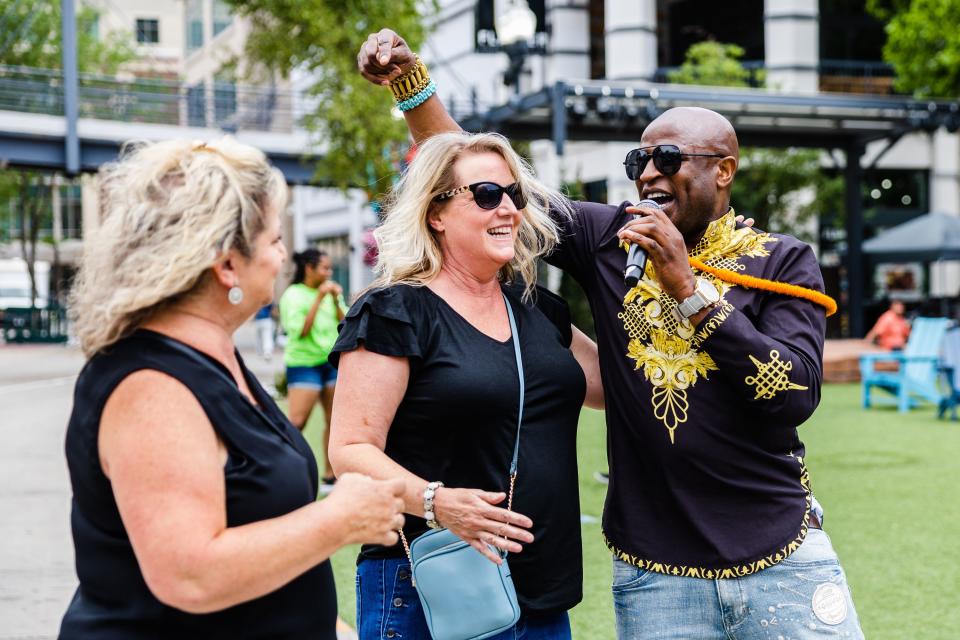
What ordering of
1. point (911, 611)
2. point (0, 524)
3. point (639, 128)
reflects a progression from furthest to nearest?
point (639, 128) → point (0, 524) → point (911, 611)

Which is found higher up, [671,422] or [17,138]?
[17,138]

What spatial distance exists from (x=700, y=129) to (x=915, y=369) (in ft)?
42.4

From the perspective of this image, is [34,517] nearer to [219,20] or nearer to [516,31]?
[516,31]

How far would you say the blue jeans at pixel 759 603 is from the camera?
8.20 ft

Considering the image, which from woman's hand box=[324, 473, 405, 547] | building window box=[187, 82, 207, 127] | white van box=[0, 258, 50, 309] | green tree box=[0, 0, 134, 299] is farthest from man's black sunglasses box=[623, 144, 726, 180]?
white van box=[0, 258, 50, 309]

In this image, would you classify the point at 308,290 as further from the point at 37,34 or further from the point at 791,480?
the point at 37,34

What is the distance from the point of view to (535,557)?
269cm

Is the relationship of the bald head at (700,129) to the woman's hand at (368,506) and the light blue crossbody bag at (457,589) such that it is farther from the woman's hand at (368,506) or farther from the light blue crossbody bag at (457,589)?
the woman's hand at (368,506)

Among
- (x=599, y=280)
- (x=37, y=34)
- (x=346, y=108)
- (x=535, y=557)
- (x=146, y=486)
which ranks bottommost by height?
(x=535, y=557)

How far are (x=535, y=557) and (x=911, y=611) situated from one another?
349cm

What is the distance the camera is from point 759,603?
2510 millimetres

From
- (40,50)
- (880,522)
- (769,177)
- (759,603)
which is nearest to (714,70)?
(769,177)

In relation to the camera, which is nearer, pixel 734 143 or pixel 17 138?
pixel 734 143

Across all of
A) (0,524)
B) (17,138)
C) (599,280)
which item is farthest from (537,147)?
(599,280)
